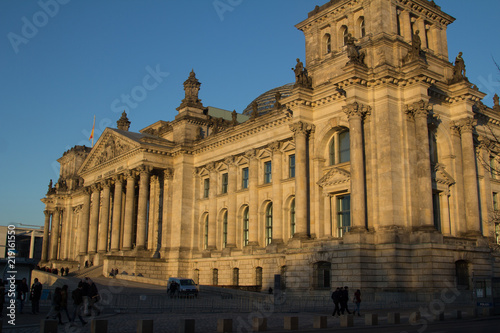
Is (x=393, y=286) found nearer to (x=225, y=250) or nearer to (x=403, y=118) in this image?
(x=403, y=118)

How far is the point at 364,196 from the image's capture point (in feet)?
110

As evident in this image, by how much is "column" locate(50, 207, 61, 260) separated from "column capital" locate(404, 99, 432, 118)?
200 ft

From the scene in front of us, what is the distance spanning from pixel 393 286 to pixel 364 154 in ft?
28.4

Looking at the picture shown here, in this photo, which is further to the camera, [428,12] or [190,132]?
[190,132]

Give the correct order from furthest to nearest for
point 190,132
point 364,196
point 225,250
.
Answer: point 190,132
point 225,250
point 364,196

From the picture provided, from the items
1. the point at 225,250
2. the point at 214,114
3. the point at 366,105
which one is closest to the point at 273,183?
the point at 225,250

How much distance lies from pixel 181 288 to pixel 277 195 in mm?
11025

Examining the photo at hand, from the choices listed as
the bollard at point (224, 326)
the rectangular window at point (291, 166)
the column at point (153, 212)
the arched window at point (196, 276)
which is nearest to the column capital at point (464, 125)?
the rectangular window at point (291, 166)

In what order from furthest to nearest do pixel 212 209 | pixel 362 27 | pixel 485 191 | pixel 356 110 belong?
pixel 212 209
pixel 485 191
pixel 362 27
pixel 356 110

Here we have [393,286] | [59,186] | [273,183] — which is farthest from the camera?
[59,186]

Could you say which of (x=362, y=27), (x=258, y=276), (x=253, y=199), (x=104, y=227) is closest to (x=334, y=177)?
(x=253, y=199)

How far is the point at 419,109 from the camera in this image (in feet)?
111

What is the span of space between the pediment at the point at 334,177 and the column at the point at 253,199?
31.0ft

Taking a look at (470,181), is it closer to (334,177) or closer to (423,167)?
(423,167)
